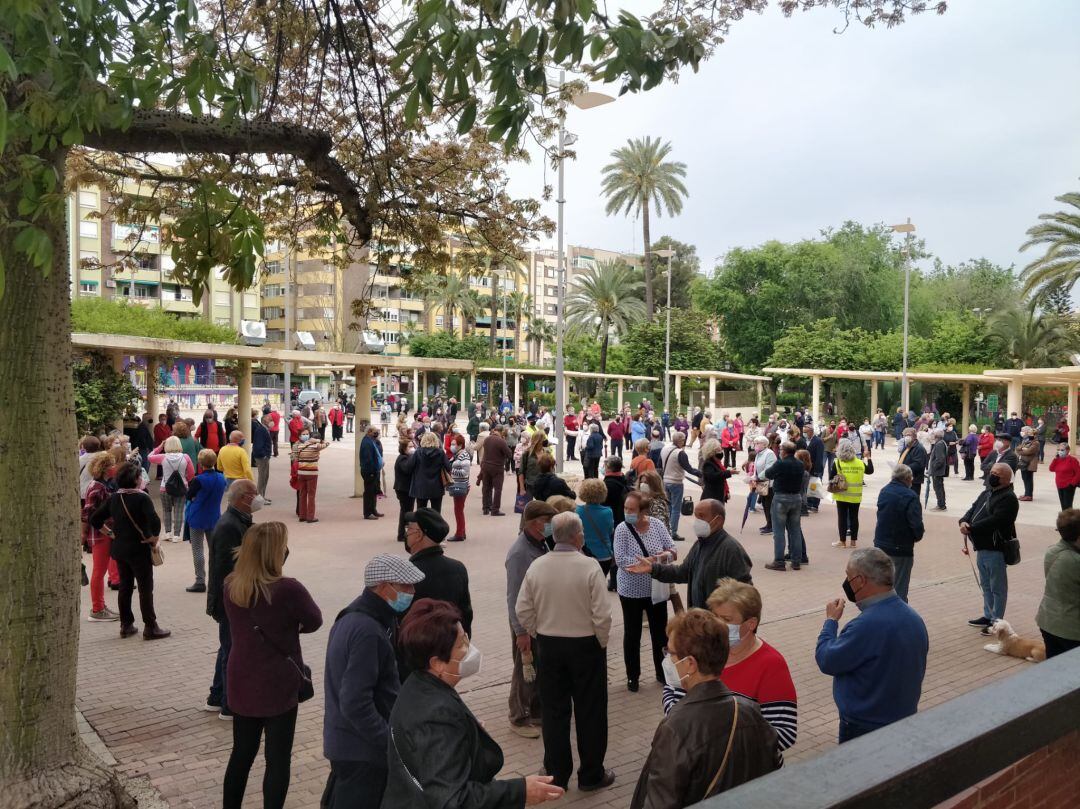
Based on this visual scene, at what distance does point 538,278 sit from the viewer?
351ft

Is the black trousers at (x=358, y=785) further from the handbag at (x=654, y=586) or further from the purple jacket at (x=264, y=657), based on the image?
the handbag at (x=654, y=586)

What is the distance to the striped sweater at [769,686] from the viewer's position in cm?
371

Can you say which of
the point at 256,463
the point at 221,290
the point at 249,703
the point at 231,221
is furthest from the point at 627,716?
the point at 221,290

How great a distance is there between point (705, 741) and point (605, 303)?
59.8m

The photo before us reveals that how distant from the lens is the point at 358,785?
378 cm

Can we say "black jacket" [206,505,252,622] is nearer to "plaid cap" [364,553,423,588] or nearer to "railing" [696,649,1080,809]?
"plaid cap" [364,553,423,588]

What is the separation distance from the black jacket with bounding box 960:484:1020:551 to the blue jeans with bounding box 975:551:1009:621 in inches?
4.9

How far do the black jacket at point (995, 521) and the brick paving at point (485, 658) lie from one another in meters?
1.08

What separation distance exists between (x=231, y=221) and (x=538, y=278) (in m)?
104

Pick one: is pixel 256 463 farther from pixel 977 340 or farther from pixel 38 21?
pixel 977 340

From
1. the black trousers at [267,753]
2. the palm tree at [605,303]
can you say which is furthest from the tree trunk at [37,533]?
the palm tree at [605,303]

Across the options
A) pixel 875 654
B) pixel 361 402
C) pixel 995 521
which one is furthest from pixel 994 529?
pixel 361 402

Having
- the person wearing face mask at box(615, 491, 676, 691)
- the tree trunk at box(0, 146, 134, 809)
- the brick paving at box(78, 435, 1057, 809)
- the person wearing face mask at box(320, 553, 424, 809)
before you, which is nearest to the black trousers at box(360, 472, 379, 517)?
the brick paving at box(78, 435, 1057, 809)

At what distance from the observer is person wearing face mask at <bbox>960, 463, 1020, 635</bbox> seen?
26.6ft
